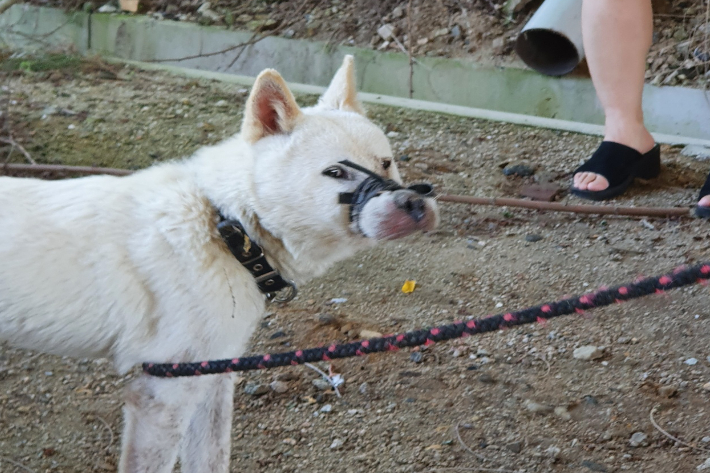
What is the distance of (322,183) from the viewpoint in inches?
75.0


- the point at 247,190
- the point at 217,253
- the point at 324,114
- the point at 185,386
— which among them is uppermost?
the point at 324,114

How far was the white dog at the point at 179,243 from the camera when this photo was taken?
178cm

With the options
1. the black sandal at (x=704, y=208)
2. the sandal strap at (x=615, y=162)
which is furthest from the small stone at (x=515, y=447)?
the sandal strap at (x=615, y=162)

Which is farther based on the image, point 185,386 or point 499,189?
point 499,189

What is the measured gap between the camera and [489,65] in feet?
17.2

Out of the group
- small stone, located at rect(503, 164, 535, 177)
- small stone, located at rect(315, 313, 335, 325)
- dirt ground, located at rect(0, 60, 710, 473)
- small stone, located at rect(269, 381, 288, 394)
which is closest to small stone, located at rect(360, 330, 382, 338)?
dirt ground, located at rect(0, 60, 710, 473)

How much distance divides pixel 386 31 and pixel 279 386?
392 centimetres

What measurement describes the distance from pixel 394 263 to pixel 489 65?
2.51m

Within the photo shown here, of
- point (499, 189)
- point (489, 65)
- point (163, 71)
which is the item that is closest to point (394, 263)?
point (499, 189)

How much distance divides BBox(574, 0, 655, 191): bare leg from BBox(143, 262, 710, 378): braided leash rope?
237cm

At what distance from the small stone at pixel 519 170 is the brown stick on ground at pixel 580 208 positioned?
502 millimetres

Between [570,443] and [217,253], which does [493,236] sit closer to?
[570,443]

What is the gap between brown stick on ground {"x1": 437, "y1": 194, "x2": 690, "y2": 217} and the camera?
3467 mm

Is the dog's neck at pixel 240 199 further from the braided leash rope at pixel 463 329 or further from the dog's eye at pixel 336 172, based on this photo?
the braided leash rope at pixel 463 329
